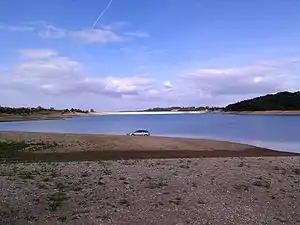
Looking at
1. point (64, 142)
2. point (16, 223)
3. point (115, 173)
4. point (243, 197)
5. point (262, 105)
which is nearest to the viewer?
point (16, 223)

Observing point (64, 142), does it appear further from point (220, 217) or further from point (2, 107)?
point (2, 107)

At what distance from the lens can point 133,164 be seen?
636 inches

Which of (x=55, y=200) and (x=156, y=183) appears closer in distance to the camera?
(x=55, y=200)

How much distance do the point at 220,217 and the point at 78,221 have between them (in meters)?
2.84

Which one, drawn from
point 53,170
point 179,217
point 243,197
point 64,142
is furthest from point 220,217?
point 64,142

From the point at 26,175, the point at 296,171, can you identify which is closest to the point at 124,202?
the point at 26,175

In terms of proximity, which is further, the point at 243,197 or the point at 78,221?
the point at 243,197

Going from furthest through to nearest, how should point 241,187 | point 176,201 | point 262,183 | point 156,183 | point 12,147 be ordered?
1. point 12,147
2. point 262,183
3. point 156,183
4. point 241,187
5. point 176,201

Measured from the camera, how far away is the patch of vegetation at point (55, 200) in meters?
9.93

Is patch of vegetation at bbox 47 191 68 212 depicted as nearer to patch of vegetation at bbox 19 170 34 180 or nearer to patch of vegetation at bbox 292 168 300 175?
patch of vegetation at bbox 19 170 34 180

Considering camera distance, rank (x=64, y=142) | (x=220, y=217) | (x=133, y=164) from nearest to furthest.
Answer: (x=220, y=217), (x=133, y=164), (x=64, y=142)

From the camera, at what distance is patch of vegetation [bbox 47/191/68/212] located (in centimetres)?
993

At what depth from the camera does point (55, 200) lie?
1038cm

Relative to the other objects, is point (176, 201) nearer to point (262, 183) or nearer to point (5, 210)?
point (262, 183)
